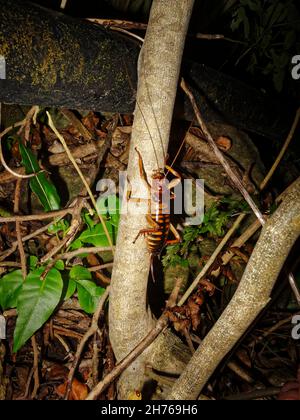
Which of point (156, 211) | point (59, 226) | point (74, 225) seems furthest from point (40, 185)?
point (156, 211)

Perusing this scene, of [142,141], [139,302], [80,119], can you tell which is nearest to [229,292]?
[139,302]

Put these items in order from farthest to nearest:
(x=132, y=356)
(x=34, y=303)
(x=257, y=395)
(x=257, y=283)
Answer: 1. (x=257, y=395)
2. (x=34, y=303)
3. (x=132, y=356)
4. (x=257, y=283)

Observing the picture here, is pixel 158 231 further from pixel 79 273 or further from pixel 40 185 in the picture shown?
pixel 40 185

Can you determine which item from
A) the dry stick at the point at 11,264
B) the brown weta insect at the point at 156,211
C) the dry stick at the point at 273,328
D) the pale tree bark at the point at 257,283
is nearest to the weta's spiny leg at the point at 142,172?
the brown weta insect at the point at 156,211

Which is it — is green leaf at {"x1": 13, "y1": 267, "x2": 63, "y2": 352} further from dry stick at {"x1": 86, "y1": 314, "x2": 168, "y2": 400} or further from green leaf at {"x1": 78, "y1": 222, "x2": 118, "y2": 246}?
dry stick at {"x1": 86, "y1": 314, "x2": 168, "y2": 400}

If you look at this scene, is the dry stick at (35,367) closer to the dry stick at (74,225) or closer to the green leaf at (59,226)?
the dry stick at (74,225)

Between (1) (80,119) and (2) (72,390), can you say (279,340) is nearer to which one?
(2) (72,390)
